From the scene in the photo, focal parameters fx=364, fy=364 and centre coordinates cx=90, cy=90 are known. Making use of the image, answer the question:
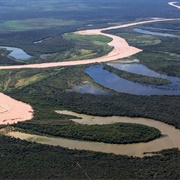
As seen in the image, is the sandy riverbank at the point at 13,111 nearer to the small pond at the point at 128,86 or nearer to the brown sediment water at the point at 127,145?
the brown sediment water at the point at 127,145

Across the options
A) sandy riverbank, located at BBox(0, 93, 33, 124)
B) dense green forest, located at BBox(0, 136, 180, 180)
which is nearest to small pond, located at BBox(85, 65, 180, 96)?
sandy riverbank, located at BBox(0, 93, 33, 124)

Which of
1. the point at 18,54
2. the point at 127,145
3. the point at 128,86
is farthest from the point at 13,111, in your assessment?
the point at 18,54

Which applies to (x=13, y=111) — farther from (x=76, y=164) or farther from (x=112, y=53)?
(x=112, y=53)

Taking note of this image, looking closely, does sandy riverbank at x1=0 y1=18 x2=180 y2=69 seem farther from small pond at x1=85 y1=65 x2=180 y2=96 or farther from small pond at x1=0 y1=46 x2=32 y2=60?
small pond at x1=85 y1=65 x2=180 y2=96

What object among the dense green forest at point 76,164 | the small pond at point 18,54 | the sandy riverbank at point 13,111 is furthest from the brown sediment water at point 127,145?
the small pond at point 18,54

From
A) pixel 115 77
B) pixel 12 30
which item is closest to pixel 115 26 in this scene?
pixel 12 30
